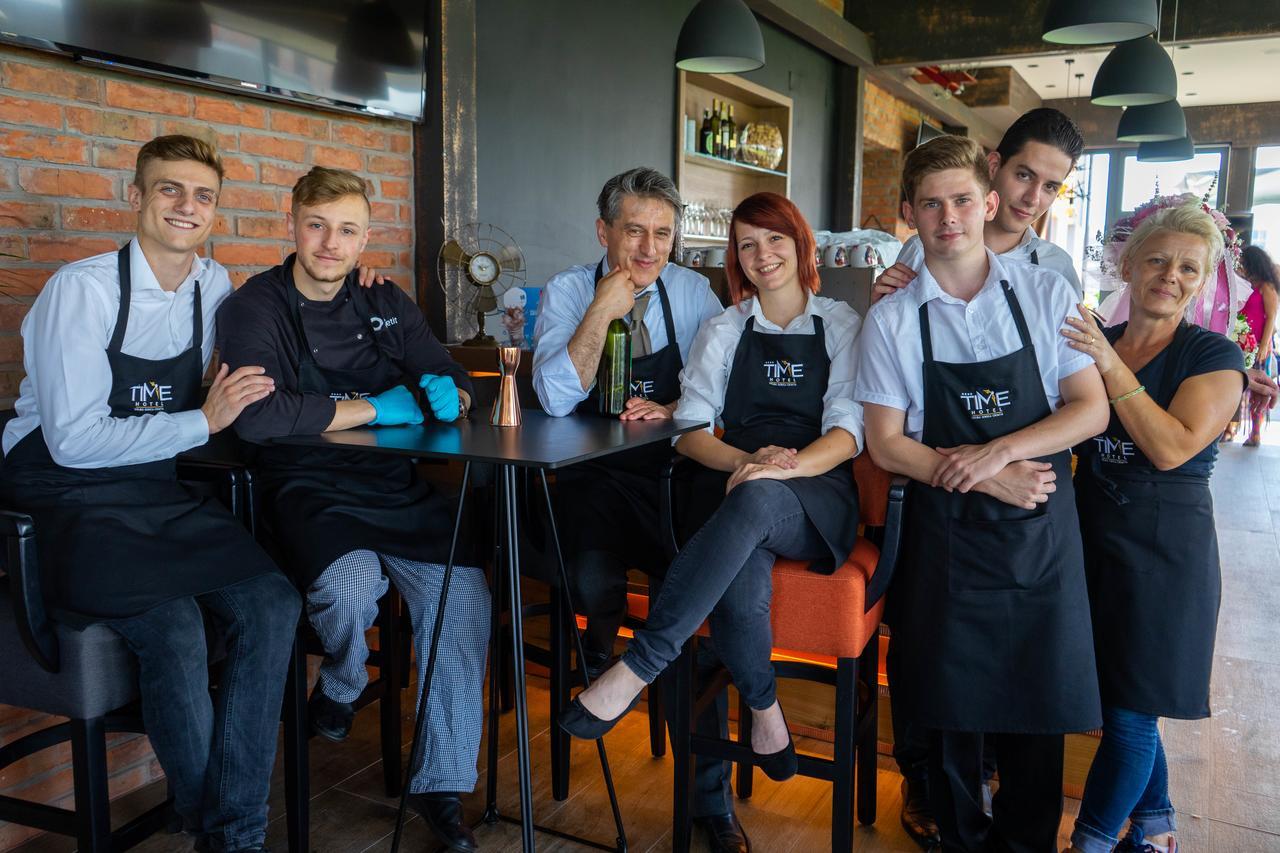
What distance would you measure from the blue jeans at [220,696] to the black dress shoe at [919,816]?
1410 mm

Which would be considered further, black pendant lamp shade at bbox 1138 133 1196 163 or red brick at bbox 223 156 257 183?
black pendant lamp shade at bbox 1138 133 1196 163

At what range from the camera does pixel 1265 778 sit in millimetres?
2641

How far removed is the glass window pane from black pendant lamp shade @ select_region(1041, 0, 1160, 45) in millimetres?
9560

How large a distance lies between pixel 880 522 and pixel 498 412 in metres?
0.89

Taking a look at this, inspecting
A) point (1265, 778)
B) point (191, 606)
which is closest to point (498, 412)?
point (191, 606)

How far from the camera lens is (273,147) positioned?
3062mm

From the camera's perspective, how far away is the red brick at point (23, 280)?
93.0 inches

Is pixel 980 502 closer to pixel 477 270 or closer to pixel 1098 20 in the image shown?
pixel 477 270

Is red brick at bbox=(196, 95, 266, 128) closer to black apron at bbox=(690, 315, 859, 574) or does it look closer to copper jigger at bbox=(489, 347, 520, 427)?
copper jigger at bbox=(489, 347, 520, 427)

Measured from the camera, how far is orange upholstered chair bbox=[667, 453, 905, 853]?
2039 millimetres

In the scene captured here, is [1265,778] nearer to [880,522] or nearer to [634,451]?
[880,522]

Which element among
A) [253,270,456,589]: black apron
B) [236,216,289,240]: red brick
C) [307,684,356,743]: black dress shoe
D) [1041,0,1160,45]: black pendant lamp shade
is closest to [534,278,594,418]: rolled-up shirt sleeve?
[253,270,456,589]: black apron

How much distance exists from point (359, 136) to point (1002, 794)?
2.68 meters

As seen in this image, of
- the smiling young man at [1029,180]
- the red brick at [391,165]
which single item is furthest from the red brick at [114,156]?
the smiling young man at [1029,180]
